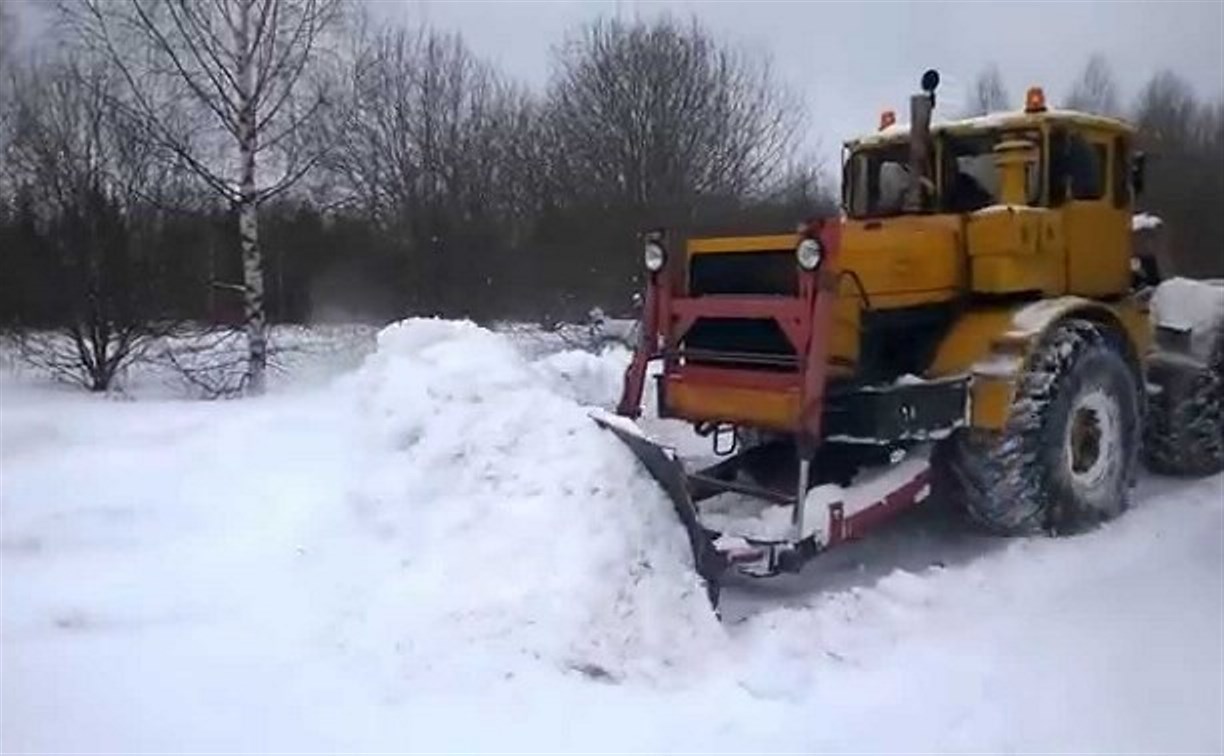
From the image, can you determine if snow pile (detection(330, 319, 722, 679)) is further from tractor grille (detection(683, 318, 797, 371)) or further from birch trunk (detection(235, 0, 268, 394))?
birch trunk (detection(235, 0, 268, 394))

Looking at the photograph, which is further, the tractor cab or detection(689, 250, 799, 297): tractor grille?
the tractor cab

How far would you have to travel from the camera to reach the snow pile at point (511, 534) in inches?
211

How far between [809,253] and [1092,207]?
282cm

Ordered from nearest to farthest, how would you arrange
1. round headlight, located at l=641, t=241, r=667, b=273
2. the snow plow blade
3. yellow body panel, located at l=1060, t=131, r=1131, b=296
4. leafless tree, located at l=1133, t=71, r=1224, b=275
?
1. the snow plow blade
2. round headlight, located at l=641, t=241, r=667, b=273
3. yellow body panel, located at l=1060, t=131, r=1131, b=296
4. leafless tree, located at l=1133, t=71, r=1224, b=275

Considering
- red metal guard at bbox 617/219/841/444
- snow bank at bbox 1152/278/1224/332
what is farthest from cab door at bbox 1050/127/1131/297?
red metal guard at bbox 617/219/841/444

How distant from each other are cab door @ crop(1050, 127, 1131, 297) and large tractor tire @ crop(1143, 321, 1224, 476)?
0.96m

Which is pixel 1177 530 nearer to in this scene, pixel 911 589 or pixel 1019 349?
pixel 1019 349

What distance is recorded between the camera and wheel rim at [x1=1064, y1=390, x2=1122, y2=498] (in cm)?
746

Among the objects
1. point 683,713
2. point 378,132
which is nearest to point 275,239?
point 378,132

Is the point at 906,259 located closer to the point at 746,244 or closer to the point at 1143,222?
the point at 746,244

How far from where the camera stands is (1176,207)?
21359 mm

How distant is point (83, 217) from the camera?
15.4m

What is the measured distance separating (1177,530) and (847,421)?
230 centimetres

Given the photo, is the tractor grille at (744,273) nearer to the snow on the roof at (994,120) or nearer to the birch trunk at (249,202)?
the snow on the roof at (994,120)
